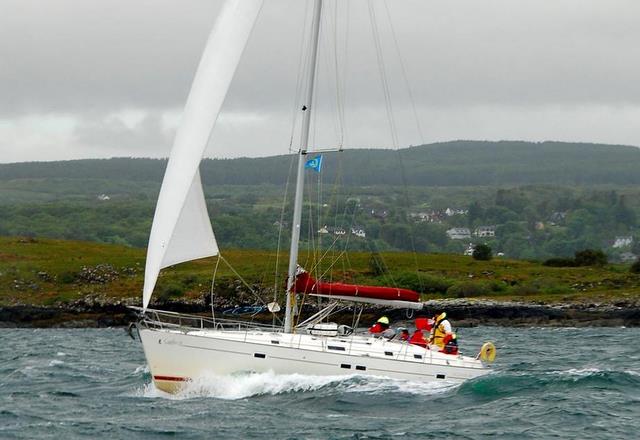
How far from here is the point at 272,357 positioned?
31859 mm

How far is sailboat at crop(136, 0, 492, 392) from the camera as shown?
3192 centimetres

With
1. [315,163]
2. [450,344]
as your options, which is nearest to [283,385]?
[450,344]

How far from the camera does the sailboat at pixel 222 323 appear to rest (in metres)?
31.9

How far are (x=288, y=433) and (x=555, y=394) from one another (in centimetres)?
857

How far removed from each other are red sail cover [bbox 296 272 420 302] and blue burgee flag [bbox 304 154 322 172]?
9.86ft

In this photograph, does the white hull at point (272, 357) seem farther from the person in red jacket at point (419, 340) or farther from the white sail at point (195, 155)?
the white sail at point (195, 155)

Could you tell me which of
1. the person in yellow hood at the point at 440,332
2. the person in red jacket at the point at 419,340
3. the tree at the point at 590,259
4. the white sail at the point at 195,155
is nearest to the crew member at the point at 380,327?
the person in red jacket at the point at 419,340

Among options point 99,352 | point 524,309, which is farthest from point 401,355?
point 524,309

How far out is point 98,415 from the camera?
2977 centimetres

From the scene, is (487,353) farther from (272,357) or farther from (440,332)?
(272,357)

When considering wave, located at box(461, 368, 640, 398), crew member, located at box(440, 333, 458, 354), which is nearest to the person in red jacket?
crew member, located at box(440, 333, 458, 354)

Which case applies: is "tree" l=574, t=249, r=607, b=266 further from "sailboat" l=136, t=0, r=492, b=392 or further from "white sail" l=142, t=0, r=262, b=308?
"white sail" l=142, t=0, r=262, b=308

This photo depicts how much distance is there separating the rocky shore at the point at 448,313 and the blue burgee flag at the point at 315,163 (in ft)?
119

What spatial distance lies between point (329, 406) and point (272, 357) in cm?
271
